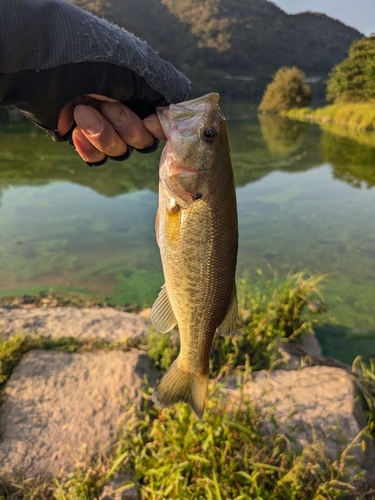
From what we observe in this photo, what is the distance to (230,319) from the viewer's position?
158cm

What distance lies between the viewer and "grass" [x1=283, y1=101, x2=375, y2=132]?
19.6 meters

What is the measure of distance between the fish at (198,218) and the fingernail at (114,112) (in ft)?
0.59

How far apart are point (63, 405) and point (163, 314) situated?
1.33m

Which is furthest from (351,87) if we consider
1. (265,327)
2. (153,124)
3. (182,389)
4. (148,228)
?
(182,389)

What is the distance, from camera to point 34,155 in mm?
12305

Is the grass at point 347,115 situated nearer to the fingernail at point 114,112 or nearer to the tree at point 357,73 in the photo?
the tree at point 357,73

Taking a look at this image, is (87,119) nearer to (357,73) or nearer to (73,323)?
(73,323)

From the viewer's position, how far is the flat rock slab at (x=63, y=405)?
7.15 feet

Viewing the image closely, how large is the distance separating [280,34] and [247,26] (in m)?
6.37

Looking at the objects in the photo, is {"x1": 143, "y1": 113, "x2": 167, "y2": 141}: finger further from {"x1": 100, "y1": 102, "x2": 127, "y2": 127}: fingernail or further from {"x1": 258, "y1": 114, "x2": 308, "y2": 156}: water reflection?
{"x1": 258, "y1": 114, "x2": 308, "y2": 156}: water reflection

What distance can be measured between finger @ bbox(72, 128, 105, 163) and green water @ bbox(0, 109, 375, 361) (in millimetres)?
2840

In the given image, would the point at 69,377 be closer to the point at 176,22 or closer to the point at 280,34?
the point at 176,22

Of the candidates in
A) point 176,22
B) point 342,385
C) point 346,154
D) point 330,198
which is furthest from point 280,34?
point 342,385

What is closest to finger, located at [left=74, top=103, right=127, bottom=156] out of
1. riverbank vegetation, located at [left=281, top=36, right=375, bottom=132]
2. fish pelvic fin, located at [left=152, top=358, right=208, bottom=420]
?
fish pelvic fin, located at [left=152, top=358, right=208, bottom=420]
